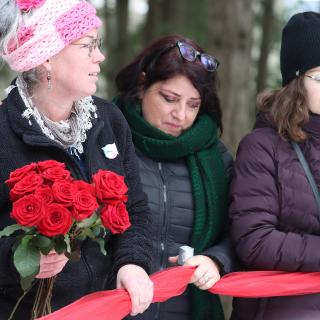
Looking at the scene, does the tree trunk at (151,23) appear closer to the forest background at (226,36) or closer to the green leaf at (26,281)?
the forest background at (226,36)

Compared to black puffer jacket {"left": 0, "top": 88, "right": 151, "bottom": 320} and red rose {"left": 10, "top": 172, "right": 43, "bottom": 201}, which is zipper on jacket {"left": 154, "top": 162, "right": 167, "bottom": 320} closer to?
black puffer jacket {"left": 0, "top": 88, "right": 151, "bottom": 320}

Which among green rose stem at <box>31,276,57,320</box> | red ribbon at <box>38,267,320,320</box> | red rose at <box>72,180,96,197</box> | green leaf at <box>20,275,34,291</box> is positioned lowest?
red ribbon at <box>38,267,320,320</box>

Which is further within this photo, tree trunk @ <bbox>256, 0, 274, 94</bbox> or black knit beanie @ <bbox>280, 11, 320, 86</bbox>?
tree trunk @ <bbox>256, 0, 274, 94</bbox>

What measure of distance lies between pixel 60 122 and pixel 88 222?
0.71 metres

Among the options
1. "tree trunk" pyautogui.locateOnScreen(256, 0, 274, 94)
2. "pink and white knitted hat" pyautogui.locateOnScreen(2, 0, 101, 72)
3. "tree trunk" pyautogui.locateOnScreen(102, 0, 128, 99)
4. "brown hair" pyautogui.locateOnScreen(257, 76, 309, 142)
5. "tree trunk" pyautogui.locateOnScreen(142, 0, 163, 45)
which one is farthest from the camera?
"tree trunk" pyautogui.locateOnScreen(142, 0, 163, 45)

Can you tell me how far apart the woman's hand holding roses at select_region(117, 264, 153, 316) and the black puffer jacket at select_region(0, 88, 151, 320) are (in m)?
0.06

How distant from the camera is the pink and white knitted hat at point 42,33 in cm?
289

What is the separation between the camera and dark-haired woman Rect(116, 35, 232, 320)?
11.8 feet

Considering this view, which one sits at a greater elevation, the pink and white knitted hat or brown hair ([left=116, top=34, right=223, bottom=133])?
Result: the pink and white knitted hat

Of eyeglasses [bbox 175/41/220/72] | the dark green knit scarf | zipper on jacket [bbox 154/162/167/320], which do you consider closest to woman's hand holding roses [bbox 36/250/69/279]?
zipper on jacket [bbox 154/162/167/320]

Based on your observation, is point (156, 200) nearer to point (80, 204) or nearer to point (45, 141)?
point (45, 141)

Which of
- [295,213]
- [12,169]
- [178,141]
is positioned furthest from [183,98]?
[12,169]

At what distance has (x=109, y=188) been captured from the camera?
8.40 ft

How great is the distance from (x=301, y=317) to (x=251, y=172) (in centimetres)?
77
